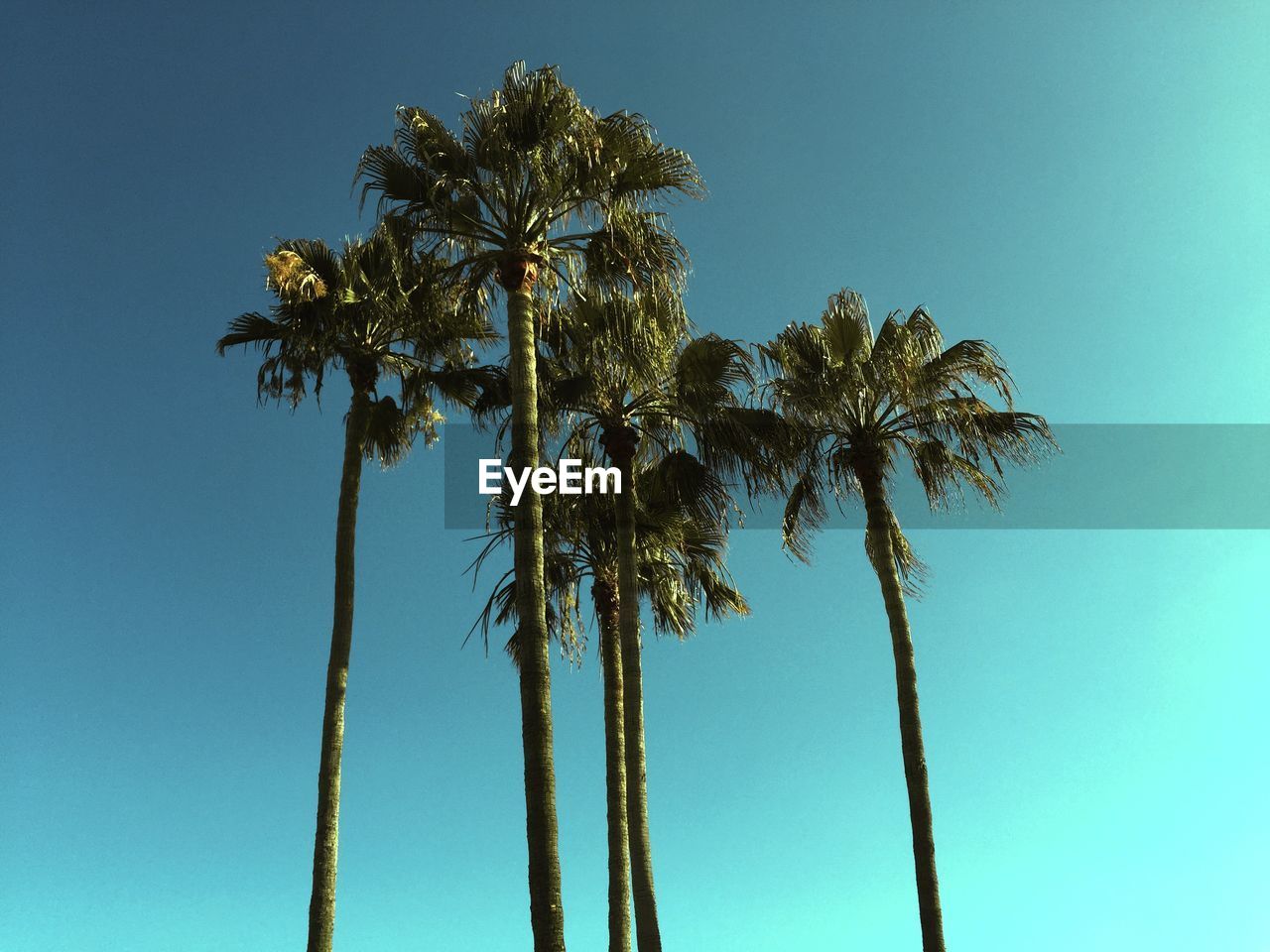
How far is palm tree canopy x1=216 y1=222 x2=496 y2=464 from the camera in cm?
1980

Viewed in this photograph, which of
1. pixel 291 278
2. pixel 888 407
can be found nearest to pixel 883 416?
pixel 888 407

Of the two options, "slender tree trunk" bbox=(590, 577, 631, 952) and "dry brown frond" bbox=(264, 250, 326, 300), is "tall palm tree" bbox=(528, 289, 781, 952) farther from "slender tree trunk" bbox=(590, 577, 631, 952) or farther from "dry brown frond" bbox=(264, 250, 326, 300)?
"dry brown frond" bbox=(264, 250, 326, 300)

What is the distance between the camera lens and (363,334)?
20.2 metres

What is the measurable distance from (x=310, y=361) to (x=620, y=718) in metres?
8.48

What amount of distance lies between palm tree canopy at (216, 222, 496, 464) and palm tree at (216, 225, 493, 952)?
2cm

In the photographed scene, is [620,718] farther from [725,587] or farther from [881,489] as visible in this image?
[881,489]

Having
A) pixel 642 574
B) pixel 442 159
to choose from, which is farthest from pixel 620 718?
pixel 442 159

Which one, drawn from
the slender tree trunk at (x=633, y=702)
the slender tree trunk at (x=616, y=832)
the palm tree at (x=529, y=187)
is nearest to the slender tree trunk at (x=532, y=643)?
the palm tree at (x=529, y=187)

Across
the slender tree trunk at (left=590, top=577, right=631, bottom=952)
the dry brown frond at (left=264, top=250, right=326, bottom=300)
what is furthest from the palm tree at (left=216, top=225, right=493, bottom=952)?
the slender tree trunk at (left=590, top=577, right=631, bottom=952)

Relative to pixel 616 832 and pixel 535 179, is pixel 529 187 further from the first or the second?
pixel 616 832

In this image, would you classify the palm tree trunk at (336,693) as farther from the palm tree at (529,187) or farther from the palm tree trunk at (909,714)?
the palm tree trunk at (909,714)

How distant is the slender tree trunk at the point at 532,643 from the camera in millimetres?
12547

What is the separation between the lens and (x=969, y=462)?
19.2 m

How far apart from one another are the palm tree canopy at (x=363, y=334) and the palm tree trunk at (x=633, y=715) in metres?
3.36
